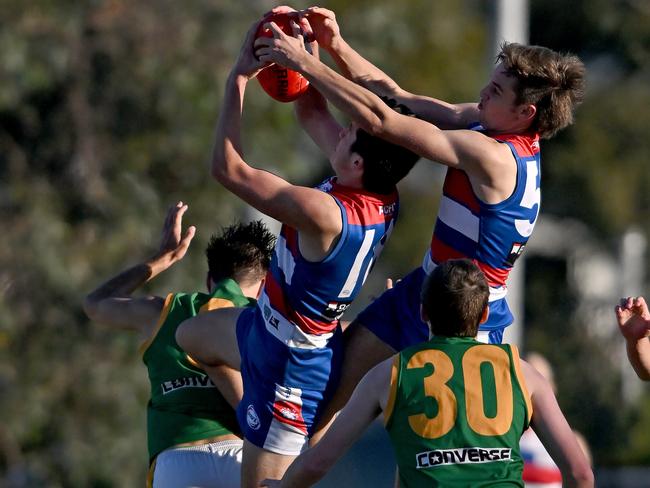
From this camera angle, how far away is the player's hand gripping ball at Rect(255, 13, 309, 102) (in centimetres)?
577

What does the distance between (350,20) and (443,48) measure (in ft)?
26.4

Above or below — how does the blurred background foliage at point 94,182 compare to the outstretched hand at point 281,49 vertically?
above

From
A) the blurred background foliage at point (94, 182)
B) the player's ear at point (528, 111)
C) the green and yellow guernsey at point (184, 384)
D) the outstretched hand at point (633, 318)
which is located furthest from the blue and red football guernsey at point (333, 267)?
the blurred background foliage at point (94, 182)

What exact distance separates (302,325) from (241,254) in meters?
1.06

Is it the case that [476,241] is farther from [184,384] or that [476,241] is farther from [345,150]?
[184,384]

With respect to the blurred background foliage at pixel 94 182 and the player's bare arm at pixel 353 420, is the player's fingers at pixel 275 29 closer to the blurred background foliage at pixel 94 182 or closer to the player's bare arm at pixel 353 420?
the player's bare arm at pixel 353 420

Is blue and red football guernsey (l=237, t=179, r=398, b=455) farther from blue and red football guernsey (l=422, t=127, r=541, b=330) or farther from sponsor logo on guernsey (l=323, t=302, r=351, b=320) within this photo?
blue and red football guernsey (l=422, t=127, r=541, b=330)

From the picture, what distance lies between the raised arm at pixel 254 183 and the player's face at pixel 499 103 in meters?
0.77

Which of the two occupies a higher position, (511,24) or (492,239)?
(511,24)

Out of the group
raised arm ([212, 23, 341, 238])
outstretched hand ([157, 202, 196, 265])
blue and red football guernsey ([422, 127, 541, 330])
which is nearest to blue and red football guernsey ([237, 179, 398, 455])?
raised arm ([212, 23, 341, 238])

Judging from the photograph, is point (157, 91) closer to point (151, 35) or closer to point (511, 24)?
point (151, 35)

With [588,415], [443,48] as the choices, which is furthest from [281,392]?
[443,48]

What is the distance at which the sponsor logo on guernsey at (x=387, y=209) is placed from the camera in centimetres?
562

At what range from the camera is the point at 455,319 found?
15.8 feet
